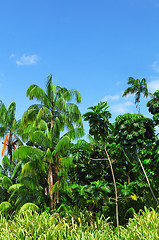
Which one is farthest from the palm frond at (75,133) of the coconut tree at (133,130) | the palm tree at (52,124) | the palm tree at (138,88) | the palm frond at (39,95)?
the palm tree at (138,88)

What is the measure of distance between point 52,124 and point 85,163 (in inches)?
116

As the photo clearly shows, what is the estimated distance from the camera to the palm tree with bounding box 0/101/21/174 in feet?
61.2

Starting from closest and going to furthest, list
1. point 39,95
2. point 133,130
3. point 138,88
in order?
point 133,130
point 39,95
point 138,88

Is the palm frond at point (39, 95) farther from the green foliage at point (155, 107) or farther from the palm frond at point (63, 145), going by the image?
the green foliage at point (155, 107)

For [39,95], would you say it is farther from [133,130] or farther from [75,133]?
[133,130]

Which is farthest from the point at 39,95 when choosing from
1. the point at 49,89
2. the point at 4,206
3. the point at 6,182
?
the point at 4,206

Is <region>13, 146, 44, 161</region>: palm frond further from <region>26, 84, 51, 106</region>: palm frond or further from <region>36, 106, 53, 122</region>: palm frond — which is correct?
<region>26, 84, 51, 106</region>: palm frond

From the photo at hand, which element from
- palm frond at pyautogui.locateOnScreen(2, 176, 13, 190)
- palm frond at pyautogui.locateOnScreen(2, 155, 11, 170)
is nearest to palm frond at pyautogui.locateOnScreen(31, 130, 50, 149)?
palm frond at pyautogui.locateOnScreen(2, 176, 13, 190)

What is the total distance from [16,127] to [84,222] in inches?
390

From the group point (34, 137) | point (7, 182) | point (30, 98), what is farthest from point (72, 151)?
point (7, 182)

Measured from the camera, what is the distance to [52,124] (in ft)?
46.6

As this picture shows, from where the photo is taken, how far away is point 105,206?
12141mm

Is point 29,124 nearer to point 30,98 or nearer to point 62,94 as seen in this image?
point 30,98

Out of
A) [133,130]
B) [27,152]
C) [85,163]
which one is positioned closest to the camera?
[133,130]
